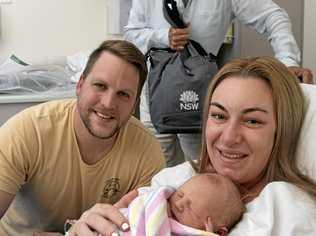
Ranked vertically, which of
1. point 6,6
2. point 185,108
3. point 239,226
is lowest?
point 239,226

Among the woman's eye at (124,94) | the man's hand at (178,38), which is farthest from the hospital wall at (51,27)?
the woman's eye at (124,94)

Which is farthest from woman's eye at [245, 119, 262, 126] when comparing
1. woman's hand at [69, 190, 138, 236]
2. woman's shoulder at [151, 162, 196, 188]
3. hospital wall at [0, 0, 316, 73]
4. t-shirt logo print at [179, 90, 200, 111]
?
hospital wall at [0, 0, 316, 73]

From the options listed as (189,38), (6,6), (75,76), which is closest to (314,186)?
Answer: (189,38)

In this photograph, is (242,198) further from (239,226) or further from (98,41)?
(98,41)

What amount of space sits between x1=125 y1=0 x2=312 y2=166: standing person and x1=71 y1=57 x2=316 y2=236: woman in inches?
24.8

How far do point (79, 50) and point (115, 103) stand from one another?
5.49ft

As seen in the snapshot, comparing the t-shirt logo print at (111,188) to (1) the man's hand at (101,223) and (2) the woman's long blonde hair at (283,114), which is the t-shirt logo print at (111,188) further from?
(2) the woman's long blonde hair at (283,114)

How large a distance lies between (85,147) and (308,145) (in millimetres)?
747

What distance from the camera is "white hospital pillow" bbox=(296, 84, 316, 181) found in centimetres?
124

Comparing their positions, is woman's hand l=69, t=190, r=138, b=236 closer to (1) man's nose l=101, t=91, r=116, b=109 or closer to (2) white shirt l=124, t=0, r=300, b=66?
(1) man's nose l=101, t=91, r=116, b=109

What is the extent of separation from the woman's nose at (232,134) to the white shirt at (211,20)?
80cm

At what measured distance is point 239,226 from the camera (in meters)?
1.15

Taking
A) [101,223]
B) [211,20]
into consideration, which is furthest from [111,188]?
[211,20]

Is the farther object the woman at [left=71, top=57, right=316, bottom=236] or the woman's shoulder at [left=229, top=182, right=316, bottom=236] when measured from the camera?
the woman at [left=71, top=57, right=316, bottom=236]
